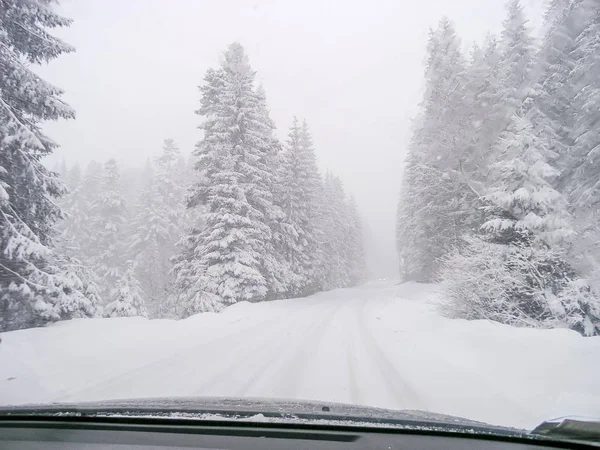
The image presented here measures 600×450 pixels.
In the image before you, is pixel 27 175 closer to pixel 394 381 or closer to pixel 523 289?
pixel 394 381

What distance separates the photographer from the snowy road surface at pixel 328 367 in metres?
4.97

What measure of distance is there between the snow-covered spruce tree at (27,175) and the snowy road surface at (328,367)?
3.68 ft

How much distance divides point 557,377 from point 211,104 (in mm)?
19243

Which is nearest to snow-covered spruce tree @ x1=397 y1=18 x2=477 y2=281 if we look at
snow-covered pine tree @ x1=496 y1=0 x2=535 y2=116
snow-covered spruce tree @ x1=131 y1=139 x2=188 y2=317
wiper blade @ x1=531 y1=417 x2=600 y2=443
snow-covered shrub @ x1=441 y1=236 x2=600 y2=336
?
snow-covered pine tree @ x1=496 y1=0 x2=535 y2=116

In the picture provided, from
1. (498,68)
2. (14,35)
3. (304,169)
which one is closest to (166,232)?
(304,169)

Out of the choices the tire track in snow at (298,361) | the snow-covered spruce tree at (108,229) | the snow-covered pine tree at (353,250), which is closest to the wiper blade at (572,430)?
the tire track in snow at (298,361)

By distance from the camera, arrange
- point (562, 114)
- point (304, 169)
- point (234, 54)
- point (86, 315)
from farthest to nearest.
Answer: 1. point (304, 169)
2. point (234, 54)
3. point (562, 114)
4. point (86, 315)

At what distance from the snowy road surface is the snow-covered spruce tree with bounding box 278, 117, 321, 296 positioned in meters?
14.6

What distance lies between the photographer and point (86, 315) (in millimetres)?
11227

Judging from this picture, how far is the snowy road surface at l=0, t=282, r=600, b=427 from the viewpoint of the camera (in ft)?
16.3

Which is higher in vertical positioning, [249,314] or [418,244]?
[418,244]

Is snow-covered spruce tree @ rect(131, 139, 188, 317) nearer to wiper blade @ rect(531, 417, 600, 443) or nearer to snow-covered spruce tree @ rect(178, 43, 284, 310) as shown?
snow-covered spruce tree @ rect(178, 43, 284, 310)

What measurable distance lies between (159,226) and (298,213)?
13.3 m

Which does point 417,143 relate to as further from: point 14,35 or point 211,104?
point 14,35
